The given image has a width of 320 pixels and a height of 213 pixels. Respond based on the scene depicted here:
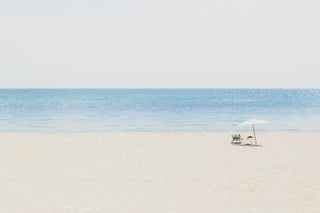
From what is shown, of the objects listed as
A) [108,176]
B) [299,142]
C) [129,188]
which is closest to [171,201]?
[129,188]

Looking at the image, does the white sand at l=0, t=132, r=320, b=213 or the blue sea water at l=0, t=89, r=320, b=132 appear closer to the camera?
the white sand at l=0, t=132, r=320, b=213

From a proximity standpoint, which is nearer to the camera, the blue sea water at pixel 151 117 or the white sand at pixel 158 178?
the white sand at pixel 158 178

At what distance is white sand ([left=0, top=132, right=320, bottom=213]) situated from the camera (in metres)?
8.72

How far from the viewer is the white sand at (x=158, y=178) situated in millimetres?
8719

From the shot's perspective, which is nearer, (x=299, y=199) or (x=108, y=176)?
(x=299, y=199)

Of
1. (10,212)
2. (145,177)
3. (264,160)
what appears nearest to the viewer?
(10,212)

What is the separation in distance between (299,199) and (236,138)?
11120 millimetres

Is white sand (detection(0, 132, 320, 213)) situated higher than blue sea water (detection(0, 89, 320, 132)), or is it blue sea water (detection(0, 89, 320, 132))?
blue sea water (detection(0, 89, 320, 132))

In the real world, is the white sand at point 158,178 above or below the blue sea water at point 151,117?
below

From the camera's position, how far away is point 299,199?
915cm

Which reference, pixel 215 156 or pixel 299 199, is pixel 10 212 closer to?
pixel 299 199

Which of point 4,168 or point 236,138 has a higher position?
point 236,138

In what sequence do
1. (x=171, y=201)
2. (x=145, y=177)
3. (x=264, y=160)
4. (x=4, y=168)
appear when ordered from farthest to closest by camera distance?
1. (x=264, y=160)
2. (x=4, y=168)
3. (x=145, y=177)
4. (x=171, y=201)

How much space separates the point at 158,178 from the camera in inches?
457
